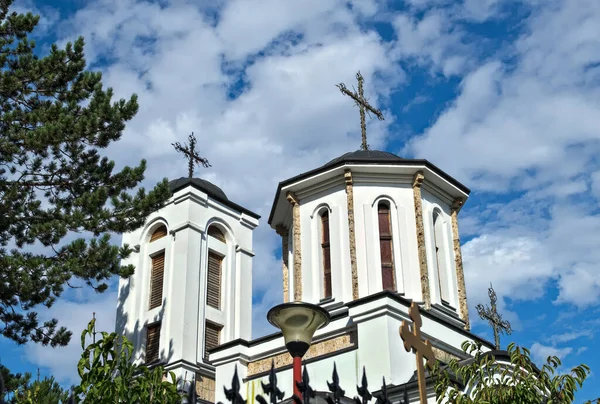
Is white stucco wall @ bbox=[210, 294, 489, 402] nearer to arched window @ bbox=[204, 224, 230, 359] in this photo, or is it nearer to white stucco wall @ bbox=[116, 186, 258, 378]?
white stucco wall @ bbox=[116, 186, 258, 378]

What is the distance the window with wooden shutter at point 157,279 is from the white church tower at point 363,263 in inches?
132

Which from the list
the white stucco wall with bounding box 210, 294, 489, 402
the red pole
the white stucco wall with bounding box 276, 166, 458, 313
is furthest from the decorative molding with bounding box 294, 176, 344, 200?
the red pole

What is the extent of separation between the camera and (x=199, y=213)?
71.9ft

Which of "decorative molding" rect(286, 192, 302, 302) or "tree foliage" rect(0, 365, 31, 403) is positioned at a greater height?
"decorative molding" rect(286, 192, 302, 302)

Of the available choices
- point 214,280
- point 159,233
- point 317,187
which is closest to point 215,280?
point 214,280

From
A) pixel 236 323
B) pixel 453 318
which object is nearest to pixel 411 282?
pixel 453 318

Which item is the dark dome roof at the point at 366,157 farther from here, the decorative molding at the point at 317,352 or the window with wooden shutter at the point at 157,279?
the window with wooden shutter at the point at 157,279

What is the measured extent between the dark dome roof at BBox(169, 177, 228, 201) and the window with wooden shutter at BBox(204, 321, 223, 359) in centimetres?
361

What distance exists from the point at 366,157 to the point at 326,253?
255cm

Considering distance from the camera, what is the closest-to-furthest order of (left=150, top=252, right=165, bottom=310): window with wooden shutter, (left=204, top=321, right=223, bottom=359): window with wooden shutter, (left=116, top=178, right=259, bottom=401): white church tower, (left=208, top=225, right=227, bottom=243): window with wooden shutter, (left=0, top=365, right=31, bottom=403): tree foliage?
1. (left=0, top=365, right=31, bottom=403): tree foliage
2. (left=116, top=178, right=259, bottom=401): white church tower
3. (left=204, top=321, right=223, bottom=359): window with wooden shutter
4. (left=150, top=252, right=165, bottom=310): window with wooden shutter
5. (left=208, top=225, right=227, bottom=243): window with wooden shutter

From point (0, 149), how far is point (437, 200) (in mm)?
10164

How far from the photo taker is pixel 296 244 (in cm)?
1931

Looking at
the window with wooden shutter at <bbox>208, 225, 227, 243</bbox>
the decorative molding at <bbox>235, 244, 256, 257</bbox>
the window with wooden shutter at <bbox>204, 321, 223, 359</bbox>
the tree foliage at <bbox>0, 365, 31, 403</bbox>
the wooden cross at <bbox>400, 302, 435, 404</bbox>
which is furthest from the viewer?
the decorative molding at <bbox>235, 244, 256, 257</bbox>

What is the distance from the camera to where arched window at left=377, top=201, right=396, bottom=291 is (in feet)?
59.2
